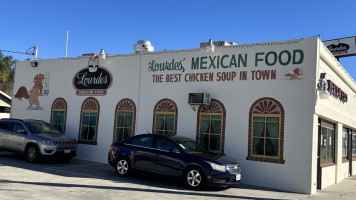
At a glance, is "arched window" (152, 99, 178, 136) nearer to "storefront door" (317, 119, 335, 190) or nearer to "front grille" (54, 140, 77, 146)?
"front grille" (54, 140, 77, 146)

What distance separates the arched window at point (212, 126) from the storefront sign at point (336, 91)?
153 inches

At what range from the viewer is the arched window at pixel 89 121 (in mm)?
15508

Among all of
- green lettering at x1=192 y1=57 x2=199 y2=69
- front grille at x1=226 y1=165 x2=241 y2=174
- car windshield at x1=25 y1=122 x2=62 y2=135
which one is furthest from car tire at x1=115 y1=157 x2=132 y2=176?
green lettering at x1=192 y1=57 x2=199 y2=69

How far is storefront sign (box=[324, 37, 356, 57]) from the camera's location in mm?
19125

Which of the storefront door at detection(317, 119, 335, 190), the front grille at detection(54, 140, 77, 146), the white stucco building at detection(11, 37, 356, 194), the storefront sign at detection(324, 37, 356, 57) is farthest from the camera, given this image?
the storefront sign at detection(324, 37, 356, 57)

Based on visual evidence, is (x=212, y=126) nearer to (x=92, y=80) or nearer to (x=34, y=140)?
(x=92, y=80)

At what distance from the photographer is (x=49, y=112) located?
17.0m

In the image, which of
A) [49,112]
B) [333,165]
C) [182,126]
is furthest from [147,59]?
[333,165]

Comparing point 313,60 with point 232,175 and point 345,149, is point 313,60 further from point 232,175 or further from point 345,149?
point 345,149

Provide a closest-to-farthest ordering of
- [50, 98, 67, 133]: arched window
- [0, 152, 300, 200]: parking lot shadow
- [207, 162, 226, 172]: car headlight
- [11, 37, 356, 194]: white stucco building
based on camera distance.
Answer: [0, 152, 300, 200]: parking lot shadow, [207, 162, 226, 172]: car headlight, [11, 37, 356, 194]: white stucco building, [50, 98, 67, 133]: arched window

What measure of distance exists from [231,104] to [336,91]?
14.6 ft

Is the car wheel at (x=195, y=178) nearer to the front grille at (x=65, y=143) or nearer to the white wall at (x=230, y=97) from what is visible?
the white wall at (x=230, y=97)

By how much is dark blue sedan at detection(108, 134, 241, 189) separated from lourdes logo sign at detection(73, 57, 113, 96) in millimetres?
4676

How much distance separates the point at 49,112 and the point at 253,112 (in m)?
10.1
